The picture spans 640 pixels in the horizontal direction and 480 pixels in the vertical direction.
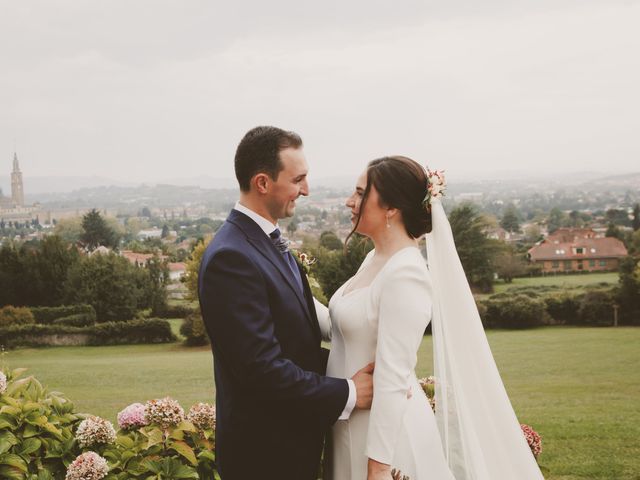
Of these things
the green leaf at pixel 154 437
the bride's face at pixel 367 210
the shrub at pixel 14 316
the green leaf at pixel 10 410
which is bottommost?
the shrub at pixel 14 316

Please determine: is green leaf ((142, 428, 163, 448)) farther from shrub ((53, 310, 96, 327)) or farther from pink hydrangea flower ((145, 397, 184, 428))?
shrub ((53, 310, 96, 327))

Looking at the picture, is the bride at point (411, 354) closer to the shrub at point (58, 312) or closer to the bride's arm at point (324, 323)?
the bride's arm at point (324, 323)

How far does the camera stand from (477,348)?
9.29 feet

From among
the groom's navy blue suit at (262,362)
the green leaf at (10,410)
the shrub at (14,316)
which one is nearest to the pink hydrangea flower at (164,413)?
the green leaf at (10,410)

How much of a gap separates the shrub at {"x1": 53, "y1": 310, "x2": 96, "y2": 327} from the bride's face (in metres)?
33.6

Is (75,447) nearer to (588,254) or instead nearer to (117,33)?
(588,254)

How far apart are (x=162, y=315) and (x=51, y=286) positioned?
708cm

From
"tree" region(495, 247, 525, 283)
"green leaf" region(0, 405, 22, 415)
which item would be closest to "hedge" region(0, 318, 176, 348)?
"tree" region(495, 247, 525, 283)

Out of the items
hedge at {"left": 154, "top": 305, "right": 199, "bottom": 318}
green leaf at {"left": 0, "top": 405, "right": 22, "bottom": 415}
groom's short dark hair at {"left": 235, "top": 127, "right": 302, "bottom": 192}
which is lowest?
hedge at {"left": 154, "top": 305, "right": 199, "bottom": 318}

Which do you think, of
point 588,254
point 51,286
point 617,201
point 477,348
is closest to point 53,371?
point 51,286

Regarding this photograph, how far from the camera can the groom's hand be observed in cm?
240

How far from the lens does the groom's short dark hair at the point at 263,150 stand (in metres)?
2.42

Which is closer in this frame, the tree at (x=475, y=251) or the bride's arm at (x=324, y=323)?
the bride's arm at (x=324, y=323)

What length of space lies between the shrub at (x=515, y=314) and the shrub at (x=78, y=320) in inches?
814
